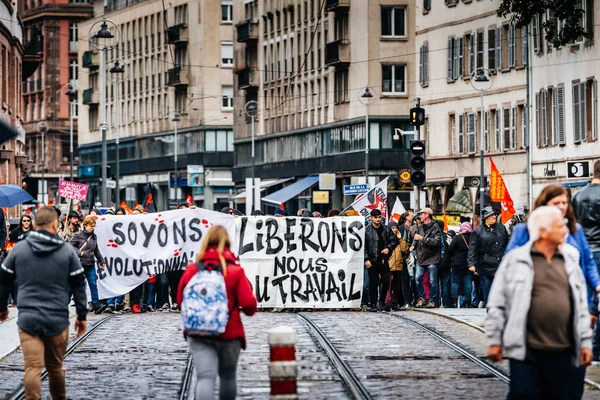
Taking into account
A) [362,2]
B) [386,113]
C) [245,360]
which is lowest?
[245,360]

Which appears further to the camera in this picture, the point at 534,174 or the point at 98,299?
the point at 534,174

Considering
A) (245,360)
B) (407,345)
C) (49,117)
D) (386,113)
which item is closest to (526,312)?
(245,360)

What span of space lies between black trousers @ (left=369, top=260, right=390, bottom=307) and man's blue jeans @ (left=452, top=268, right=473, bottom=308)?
138cm

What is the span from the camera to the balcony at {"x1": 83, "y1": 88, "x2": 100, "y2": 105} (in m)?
128

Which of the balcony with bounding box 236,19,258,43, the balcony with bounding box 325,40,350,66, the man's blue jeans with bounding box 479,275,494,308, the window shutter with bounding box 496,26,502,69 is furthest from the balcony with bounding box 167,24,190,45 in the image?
the man's blue jeans with bounding box 479,275,494,308

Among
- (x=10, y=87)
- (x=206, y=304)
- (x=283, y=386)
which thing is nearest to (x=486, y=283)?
(x=206, y=304)

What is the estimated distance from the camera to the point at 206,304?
38.9ft

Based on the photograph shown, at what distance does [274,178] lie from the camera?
3745 inches

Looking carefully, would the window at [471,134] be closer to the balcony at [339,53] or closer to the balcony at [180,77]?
the balcony at [339,53]

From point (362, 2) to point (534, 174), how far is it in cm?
2217

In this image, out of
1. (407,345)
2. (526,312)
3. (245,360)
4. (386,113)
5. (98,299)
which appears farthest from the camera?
(386,113)

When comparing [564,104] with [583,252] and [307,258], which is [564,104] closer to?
[307,258]

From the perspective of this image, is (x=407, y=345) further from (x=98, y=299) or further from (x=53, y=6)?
(x=53, y=6)

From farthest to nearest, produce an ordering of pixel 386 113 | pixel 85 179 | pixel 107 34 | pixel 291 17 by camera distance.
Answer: pixel 85 179
pixel 291 17
pixel 386 113
pixel 107 34
